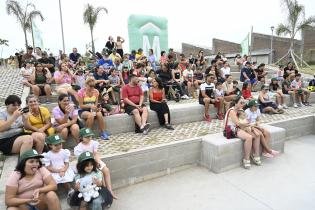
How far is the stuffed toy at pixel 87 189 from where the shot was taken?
353cm

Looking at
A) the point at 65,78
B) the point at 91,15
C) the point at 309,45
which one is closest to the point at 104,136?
the point at 65,78

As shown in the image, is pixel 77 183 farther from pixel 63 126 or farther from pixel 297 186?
pixel 297 186

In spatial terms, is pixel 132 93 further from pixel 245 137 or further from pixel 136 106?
pixel 245 137

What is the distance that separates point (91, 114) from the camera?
5.60m

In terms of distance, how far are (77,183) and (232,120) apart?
3326 millimetres

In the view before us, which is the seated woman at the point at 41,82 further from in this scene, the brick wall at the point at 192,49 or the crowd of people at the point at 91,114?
the brick wall at the point at 192,49

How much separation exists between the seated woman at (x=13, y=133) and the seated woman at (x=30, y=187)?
894 mm

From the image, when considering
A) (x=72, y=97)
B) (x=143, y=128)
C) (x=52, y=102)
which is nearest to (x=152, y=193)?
(x=143, y=128)

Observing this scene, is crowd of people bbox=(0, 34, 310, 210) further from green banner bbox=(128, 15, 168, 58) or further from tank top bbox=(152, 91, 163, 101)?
green banner bbox=(128, 15, 168, 58)

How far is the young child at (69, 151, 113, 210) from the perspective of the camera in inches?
140

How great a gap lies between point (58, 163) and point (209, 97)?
488 cm

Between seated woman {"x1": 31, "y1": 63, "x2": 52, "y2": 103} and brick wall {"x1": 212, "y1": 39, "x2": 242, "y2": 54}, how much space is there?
67.2 feet

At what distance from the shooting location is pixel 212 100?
755cm

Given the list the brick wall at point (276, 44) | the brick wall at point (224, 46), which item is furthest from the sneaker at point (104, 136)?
the brick wall at point (224, 46)
